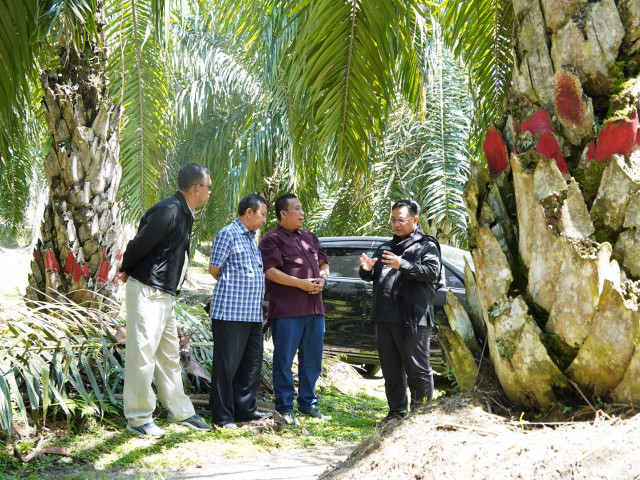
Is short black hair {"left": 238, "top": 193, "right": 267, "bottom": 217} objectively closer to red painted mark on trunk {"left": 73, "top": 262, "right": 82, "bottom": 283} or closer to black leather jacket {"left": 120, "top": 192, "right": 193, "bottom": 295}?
black leather jacket {"left": 120, "top": 192, "right": 193, "bottom": 295}

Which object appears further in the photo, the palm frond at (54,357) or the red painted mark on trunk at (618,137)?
the palm frond at (54,357)

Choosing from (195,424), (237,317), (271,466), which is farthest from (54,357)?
(271,466)

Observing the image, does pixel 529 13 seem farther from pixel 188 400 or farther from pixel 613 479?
pixel 188 400

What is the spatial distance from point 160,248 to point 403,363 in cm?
224

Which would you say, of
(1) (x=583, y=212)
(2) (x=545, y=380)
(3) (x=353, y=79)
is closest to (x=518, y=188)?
(1) (x=583, y=212)

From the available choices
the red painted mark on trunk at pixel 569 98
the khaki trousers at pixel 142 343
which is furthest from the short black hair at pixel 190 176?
the red painted mark on trunk at pixel 569 98

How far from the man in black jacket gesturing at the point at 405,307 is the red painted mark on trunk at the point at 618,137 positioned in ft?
9.63

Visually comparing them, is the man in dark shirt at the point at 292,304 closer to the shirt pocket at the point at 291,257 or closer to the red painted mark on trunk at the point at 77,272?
the shirt pocket at the point at 291,257

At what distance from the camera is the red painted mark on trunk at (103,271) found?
20.8ft

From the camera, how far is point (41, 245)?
633 centimetres

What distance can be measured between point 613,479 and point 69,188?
211 inches

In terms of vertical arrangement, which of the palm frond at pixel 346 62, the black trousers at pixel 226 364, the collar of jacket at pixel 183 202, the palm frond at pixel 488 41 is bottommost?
the black trousers at pixel 226 364

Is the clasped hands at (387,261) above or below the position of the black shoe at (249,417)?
above

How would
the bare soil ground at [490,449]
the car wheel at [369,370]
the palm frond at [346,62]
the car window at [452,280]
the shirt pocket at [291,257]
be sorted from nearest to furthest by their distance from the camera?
the bare soil ground at [490,449] → the palm frond at [346,62] → the shirt pocket at [291,257] → the car window at [452,280] → the car wheel at [369,370]
